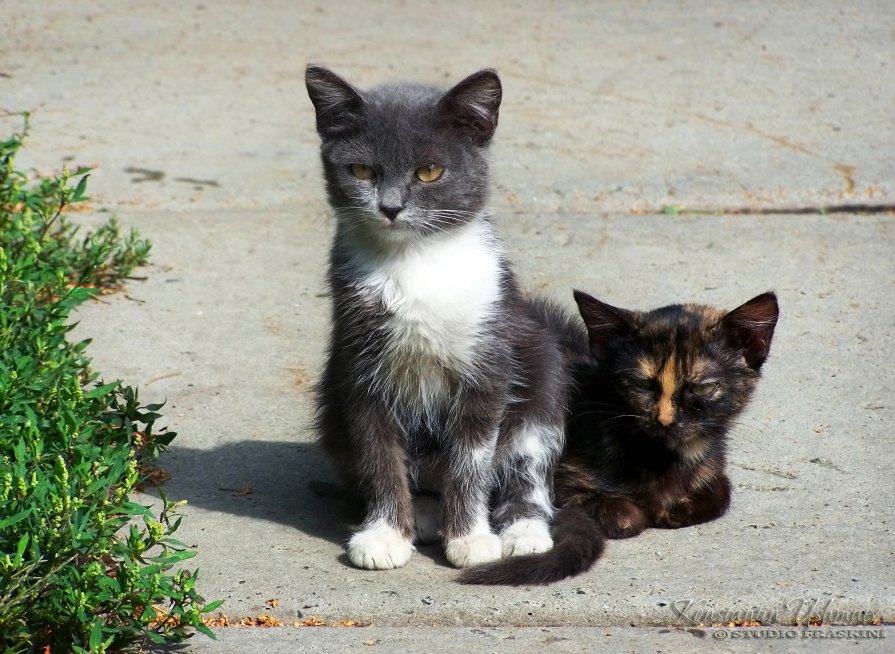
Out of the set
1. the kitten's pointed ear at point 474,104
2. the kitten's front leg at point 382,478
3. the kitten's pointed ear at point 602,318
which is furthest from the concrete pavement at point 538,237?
the kitten's pointed ear at point 474,104

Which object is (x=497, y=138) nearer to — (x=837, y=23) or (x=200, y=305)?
(x=200, y=305)

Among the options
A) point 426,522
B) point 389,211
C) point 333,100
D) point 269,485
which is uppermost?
point 333,100

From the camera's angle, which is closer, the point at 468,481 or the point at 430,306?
the point at 430,306

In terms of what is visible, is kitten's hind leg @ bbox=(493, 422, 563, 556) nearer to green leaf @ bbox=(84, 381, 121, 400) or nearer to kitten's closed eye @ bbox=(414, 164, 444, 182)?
kitten's closed eye @ bbox=(414, 164, 444, 182)

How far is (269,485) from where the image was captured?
4770 millimetres

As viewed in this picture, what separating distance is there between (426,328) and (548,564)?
91 centimetres

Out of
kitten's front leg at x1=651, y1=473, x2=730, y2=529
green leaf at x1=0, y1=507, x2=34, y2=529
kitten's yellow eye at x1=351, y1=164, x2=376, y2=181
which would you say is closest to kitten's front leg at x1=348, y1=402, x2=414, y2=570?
kitten's yellow eye at x1=351, y1=164, x2=376, y2=181

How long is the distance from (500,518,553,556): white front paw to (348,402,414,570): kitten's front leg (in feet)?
1.15

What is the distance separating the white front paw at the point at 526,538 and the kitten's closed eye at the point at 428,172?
130 centimetres

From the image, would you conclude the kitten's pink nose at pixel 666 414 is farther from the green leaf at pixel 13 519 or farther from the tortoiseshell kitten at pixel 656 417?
the green leaf at pixel 13 519

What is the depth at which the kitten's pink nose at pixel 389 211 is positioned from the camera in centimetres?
400

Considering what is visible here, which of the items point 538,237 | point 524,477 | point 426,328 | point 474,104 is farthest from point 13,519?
point 538,237

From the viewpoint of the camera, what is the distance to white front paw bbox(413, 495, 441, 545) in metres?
4.39

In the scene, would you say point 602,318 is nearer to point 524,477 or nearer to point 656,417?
point 656,417
